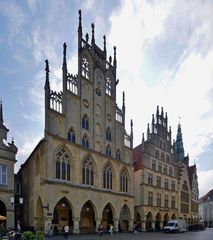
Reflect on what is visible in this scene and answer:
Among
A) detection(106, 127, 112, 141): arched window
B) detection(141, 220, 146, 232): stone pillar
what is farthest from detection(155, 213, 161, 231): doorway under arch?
detection(106, 127, 112, 141): arched window

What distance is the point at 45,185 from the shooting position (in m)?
38.2

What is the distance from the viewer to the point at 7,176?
120 ft

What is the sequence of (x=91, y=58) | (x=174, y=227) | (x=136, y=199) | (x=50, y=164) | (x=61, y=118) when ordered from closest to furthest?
(x=50, y=164) → (x=61, y=118) → (x=91, y=58) → (x=174, y=227) → (x=136, y=199)

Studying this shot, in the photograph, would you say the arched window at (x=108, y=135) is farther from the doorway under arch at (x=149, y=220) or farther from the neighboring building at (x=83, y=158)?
the doorway under arch at (x=149, y=220)

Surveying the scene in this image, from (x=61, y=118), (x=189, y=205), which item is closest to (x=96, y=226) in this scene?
(x=61, y=118)

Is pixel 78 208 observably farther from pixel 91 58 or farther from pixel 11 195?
pixel 91 58

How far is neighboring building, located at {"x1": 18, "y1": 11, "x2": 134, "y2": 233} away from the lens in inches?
1572

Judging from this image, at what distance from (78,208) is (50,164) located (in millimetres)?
6764

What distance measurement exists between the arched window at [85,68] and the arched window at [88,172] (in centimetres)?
1084

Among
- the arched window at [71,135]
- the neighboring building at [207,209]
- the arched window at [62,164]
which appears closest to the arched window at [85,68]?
the arched window at [71,135]

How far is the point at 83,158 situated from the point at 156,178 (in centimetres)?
2370

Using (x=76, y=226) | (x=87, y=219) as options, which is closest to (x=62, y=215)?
(x=76, y=226)

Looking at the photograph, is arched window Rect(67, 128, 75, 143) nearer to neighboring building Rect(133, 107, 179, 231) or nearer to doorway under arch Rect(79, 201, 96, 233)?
doorway under arch Rect(79, 201, 96, 233)

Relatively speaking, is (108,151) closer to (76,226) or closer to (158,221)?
(76,226)
